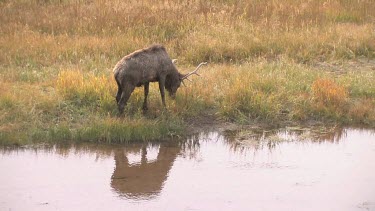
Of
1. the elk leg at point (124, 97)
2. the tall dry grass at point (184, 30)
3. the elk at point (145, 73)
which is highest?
the tall dry grass at point (184, 30)

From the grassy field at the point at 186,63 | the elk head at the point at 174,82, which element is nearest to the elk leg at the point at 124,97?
the grassy field at the point at 186,63

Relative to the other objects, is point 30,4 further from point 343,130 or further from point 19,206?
point 19,206

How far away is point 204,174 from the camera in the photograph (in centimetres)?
1062

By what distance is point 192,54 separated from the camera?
16.4m

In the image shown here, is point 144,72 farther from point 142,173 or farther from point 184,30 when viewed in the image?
point 184,30

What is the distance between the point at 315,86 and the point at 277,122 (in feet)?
3.89

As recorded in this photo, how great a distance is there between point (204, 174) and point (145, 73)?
2403mm

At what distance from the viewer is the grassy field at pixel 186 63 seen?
497 inches

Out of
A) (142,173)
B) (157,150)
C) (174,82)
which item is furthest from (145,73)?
(142,173)

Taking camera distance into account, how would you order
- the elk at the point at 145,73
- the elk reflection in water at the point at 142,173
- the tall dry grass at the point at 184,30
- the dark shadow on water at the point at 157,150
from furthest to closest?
1. the tall dry grass at the point at 184,30
2. the elk at the point at 145,73
3. the dark shadow on water at the point at 157,150
4. the elk reflection in water at the point at 142,173

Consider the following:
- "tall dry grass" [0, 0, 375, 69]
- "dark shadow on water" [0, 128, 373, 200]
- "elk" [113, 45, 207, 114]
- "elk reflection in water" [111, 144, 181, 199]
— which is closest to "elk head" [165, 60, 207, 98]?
"elk" [113, 45, 207, 114]

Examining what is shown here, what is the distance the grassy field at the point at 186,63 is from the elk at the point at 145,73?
13.3 inches

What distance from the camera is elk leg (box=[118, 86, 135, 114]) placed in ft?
39.6

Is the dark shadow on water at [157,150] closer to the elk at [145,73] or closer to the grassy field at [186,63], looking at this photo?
the grassy field at [186,63]
